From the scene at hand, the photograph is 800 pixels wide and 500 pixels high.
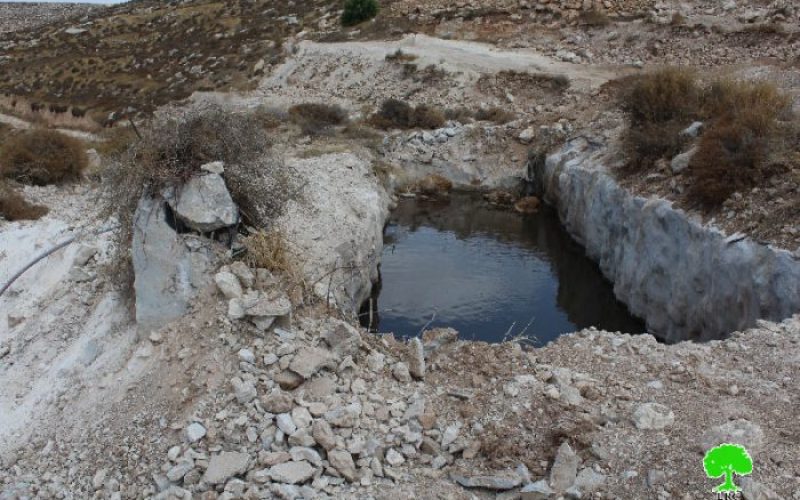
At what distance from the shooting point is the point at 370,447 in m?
6.58

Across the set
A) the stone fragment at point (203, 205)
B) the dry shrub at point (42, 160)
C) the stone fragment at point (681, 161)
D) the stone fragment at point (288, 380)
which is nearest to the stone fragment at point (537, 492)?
the stone fragment at point (288, 380)

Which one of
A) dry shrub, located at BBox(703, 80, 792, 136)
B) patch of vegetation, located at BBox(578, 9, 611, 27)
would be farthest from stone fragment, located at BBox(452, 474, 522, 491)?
patch of vegetation, located at BBox(578, 9, 611, 27)

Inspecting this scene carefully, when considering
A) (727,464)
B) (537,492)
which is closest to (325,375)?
(537,492)

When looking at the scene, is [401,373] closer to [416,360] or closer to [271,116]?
[416,360]

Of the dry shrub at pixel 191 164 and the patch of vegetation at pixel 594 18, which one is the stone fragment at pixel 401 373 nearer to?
the dry shrub at pixel 191 164

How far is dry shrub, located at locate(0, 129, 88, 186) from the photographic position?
1503 centimetres

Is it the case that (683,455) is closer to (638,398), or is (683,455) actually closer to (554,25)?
(638,398)

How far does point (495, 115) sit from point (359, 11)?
1899cm

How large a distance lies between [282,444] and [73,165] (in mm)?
12138

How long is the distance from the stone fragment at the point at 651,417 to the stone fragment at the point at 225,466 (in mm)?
4170

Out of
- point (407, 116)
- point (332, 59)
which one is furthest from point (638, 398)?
point (332, 59)

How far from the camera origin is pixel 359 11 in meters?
42.3

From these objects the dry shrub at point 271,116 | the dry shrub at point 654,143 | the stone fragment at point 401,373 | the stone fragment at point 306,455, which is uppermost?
the stone fragment at point 306,455

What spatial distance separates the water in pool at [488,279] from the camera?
50.1 feet
